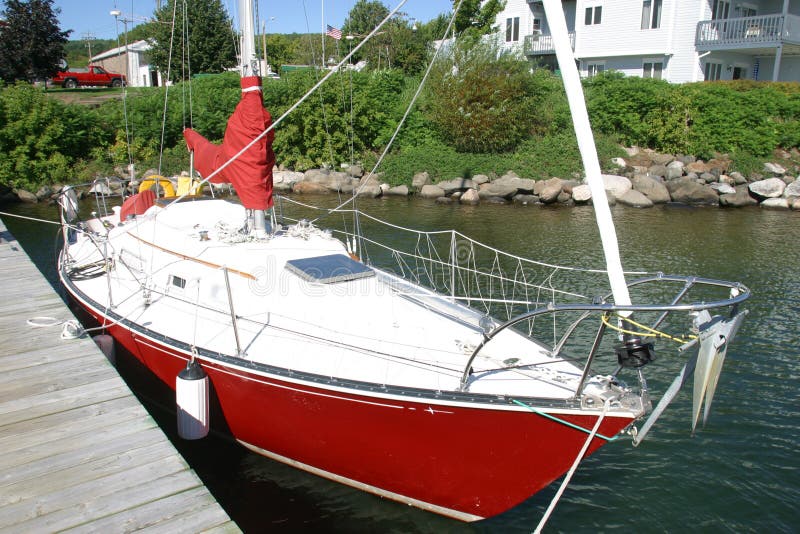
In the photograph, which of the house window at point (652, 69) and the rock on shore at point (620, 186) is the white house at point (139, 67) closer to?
the rock on shore at point (620, 186)

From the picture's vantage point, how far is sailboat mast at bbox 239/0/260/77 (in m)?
7.90

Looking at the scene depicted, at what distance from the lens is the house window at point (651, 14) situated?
29875mm

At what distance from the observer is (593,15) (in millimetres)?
32094

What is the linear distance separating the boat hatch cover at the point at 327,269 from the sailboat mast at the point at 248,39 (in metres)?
2.56

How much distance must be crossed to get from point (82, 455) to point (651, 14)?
1249 inches

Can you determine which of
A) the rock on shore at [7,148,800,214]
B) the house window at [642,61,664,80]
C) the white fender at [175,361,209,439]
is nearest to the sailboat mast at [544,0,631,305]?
the white fender at [175,361,209,439]

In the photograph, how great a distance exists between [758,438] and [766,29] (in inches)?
1081

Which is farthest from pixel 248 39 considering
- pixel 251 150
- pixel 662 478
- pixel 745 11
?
pixel 745 11

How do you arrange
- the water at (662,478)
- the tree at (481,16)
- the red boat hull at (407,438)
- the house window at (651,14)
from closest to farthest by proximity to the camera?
the red boat hull at (407,438), the water at (662,478), the house window at (651,14), the tree at (481,16)

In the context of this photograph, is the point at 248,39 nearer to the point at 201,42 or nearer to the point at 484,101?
the point at 484,101

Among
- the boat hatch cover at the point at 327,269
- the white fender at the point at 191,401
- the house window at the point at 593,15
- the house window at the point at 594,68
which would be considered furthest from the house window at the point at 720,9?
the white fender at the point at 191,401

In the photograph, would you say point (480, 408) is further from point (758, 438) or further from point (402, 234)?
point (402, 234)

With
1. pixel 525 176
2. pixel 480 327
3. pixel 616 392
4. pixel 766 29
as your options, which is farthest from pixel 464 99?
pixel 616 392

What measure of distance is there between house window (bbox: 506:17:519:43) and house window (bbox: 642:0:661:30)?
7.54 meters
